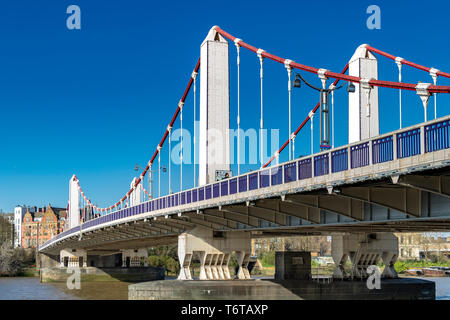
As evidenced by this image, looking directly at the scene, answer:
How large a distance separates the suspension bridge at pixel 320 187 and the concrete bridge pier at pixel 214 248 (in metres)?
0.07

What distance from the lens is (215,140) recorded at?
49281mm

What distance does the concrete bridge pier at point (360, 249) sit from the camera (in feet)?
168

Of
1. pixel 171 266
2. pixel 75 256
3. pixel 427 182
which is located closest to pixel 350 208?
pixel 427 182

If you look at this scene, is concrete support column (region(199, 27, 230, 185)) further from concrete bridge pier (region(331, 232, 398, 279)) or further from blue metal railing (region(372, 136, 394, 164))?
blue metal railing (region(372, 136, 394, 164))

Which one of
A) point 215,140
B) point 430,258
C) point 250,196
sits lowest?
point 430,258

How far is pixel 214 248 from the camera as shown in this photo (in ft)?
165

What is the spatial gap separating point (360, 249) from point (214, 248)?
1035 cm

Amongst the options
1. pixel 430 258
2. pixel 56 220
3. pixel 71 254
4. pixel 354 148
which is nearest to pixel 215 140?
pixel 354 148

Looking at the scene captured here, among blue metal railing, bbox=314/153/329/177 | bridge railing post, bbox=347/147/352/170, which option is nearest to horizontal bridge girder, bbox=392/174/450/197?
bridge railing post, bbox=347/147/352/170

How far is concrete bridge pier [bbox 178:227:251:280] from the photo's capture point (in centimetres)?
5012

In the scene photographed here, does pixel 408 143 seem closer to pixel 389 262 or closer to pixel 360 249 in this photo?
pixel 360 249

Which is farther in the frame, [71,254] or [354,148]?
[71,254]

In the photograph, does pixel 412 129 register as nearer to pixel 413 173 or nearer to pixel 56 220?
pixel 413 173

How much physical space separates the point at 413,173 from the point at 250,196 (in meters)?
13.6
